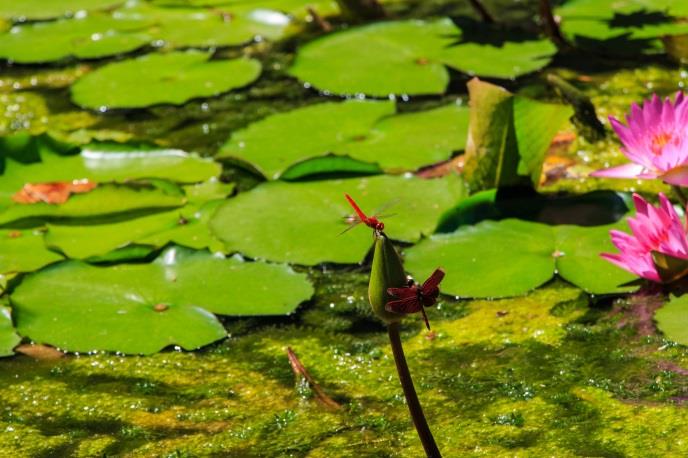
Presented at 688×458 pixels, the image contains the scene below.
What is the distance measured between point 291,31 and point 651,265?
2128mm

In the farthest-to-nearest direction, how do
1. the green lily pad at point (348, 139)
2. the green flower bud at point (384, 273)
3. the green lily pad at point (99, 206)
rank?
the green lily pad at point (348, 139), the green lily pad at point (99, 206), the green flower bud at point (384, 273)

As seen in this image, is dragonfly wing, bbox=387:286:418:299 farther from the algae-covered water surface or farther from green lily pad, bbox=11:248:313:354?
green lily pad, bbox=11:248:313:354

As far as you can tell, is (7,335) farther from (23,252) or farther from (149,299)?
(23,252)

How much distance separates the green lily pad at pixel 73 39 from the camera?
11.6 ft

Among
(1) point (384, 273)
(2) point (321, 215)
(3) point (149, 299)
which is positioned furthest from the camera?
(2) point (321, 215)

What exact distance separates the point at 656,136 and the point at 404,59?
1.36m

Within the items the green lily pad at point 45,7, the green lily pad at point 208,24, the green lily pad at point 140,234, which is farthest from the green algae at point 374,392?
the green lily pad at point 45,7

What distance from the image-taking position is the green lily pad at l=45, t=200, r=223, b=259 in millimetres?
2191

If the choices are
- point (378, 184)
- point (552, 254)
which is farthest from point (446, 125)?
point (552, 254)

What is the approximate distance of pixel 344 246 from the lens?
6.99 feet

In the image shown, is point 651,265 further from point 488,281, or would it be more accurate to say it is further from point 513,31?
point 513,31

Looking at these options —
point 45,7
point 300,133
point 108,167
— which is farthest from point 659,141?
point 45,7

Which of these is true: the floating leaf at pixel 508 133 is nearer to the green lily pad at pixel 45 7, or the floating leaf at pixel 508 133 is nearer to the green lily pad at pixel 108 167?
the green lily pad at pixel 108 167

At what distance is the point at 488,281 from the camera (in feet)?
6.38
